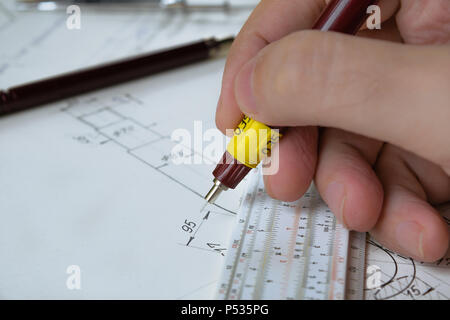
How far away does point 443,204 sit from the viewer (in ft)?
2.22

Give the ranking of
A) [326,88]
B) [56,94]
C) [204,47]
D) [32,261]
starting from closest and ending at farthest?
[326,88]
[32,261]
[56,94]
[204,47]

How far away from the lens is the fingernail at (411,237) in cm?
57

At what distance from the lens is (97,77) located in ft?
3.35

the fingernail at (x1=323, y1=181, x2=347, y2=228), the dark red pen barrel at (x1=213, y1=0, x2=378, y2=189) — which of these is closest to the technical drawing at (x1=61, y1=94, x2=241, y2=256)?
the fingernail at (x1=323, y1=181, x2=347, y2=228)

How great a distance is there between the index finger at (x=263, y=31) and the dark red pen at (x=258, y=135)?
0.09m

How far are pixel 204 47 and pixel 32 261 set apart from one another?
26.3 inches

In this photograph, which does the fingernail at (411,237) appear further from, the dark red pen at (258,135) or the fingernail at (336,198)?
the dark red pen at (258,135)

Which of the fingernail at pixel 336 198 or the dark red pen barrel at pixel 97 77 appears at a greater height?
the dark red pen barrel at pixel 97 77

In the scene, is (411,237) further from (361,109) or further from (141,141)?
(141,141)

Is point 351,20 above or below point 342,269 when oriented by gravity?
above

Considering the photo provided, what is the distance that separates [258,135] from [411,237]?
23 centimetres

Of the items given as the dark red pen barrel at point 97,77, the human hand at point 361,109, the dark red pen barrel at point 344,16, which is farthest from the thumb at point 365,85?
the dark red pen barrel at point 97,77
